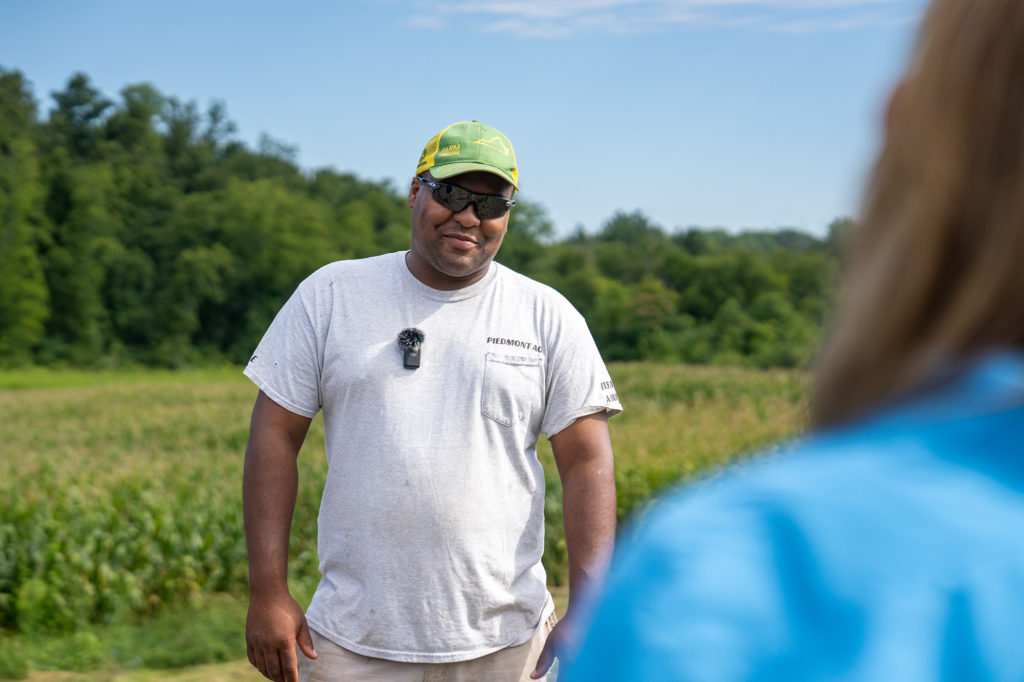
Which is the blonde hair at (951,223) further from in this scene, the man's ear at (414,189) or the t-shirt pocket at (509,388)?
the man's ear at (414,189)

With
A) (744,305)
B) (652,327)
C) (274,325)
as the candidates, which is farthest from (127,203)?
(274,325)

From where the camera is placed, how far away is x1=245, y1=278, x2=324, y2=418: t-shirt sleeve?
288 centimetres

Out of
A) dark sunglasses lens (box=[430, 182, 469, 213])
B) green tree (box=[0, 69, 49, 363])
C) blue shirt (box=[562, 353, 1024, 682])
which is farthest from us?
green tree (box=[0, 69, 49, 363])

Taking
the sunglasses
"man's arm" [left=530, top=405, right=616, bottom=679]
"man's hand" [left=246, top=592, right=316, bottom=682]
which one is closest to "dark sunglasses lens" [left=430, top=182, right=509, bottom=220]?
the sunglasses

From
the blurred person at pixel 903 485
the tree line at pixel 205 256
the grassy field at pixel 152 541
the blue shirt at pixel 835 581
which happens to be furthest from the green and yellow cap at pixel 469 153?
the tree line at pixel 205 256

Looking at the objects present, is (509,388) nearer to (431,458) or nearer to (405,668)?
(431,458)

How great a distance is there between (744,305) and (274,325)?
82151 mm

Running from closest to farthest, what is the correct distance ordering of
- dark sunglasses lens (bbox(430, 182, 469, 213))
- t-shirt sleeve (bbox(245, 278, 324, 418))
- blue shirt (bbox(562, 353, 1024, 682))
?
blue shirt (bbox(562, 353, 1024, 682))
t-shirt sleeve (bbox(245, 278, 324, 418))
dark sunglasses lens (bbox(430, 182, 469, 213))

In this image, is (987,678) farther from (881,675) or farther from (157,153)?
(157,153)

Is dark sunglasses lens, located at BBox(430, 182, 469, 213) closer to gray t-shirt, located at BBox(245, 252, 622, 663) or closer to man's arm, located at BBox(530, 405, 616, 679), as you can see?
gray t-shirt, located at BBox(245, 252, 622, 663)

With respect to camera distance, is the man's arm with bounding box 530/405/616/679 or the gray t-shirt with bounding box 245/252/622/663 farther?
the man's arm with bounding box 530/405/616/679

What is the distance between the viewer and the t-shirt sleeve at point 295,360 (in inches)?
114

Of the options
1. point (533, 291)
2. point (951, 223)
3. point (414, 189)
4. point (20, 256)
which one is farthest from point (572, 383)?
point (20, 256)

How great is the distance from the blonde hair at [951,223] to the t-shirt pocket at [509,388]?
6.95 ft
